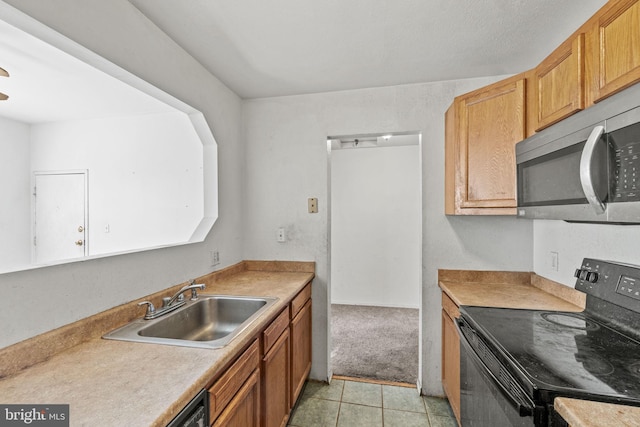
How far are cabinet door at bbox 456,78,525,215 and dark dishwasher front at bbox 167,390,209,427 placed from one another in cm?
173

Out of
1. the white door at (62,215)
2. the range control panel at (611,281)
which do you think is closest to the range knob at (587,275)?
the range control panel at (611,281)

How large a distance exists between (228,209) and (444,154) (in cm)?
175

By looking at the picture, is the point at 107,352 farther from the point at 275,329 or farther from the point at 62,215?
the point at 62,215

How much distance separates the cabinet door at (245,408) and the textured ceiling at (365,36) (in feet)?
5.76

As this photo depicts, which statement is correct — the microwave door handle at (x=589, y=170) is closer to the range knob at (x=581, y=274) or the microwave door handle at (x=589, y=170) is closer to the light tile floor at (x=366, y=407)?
the range knob at (x=581, y=274)

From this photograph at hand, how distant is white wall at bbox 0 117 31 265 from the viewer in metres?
2.85

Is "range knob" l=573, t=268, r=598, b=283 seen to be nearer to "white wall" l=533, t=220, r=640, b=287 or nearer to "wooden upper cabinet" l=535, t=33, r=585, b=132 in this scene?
"white wall" l=533, t=220, r=640, b=287

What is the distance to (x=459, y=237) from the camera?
214cm

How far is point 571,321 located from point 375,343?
6.56ft

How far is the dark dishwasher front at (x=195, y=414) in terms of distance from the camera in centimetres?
78

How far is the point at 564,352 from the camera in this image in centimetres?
102

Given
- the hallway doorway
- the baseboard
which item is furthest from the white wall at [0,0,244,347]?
the hallway doorway

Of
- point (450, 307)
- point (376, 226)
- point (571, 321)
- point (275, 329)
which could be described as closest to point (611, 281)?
point (571, 321)

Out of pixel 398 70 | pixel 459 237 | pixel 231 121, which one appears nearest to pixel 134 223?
pixel 231 121
